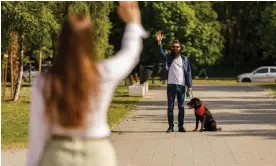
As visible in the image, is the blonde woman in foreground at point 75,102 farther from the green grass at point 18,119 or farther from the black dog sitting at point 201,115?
the black dog sitting at point 201,115

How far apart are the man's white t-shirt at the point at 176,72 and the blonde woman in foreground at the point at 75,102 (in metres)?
9.73

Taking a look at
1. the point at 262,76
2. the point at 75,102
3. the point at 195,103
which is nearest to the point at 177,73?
the point at 195,103

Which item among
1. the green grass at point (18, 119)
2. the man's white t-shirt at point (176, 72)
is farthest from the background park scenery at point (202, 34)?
the man's white t-shirt at point (176, 72)

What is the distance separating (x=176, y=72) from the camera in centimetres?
1311

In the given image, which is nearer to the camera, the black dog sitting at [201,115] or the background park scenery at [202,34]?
the black dog sitting at [201,115]

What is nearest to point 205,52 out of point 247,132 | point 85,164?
point 247,132

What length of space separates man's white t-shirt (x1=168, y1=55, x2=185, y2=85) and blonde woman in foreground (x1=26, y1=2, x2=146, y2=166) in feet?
31.9

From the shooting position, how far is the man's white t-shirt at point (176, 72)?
1309 cm

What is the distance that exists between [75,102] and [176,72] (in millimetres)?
9980

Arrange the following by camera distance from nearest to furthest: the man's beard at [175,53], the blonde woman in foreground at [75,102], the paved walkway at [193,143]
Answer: the blonde woman in foreground at [75,102] < the paved walkway at [193,143] < the man's beard at [175,53]

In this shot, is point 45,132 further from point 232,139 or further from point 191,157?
point 232,139

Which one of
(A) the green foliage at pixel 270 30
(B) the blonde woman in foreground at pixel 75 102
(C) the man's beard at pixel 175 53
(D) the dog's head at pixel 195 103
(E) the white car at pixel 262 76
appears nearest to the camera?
(B) the blonde woman in foreground at pixel 75 102

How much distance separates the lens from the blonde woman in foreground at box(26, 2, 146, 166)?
10.4 feet

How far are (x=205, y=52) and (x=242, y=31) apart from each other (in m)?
8.03
